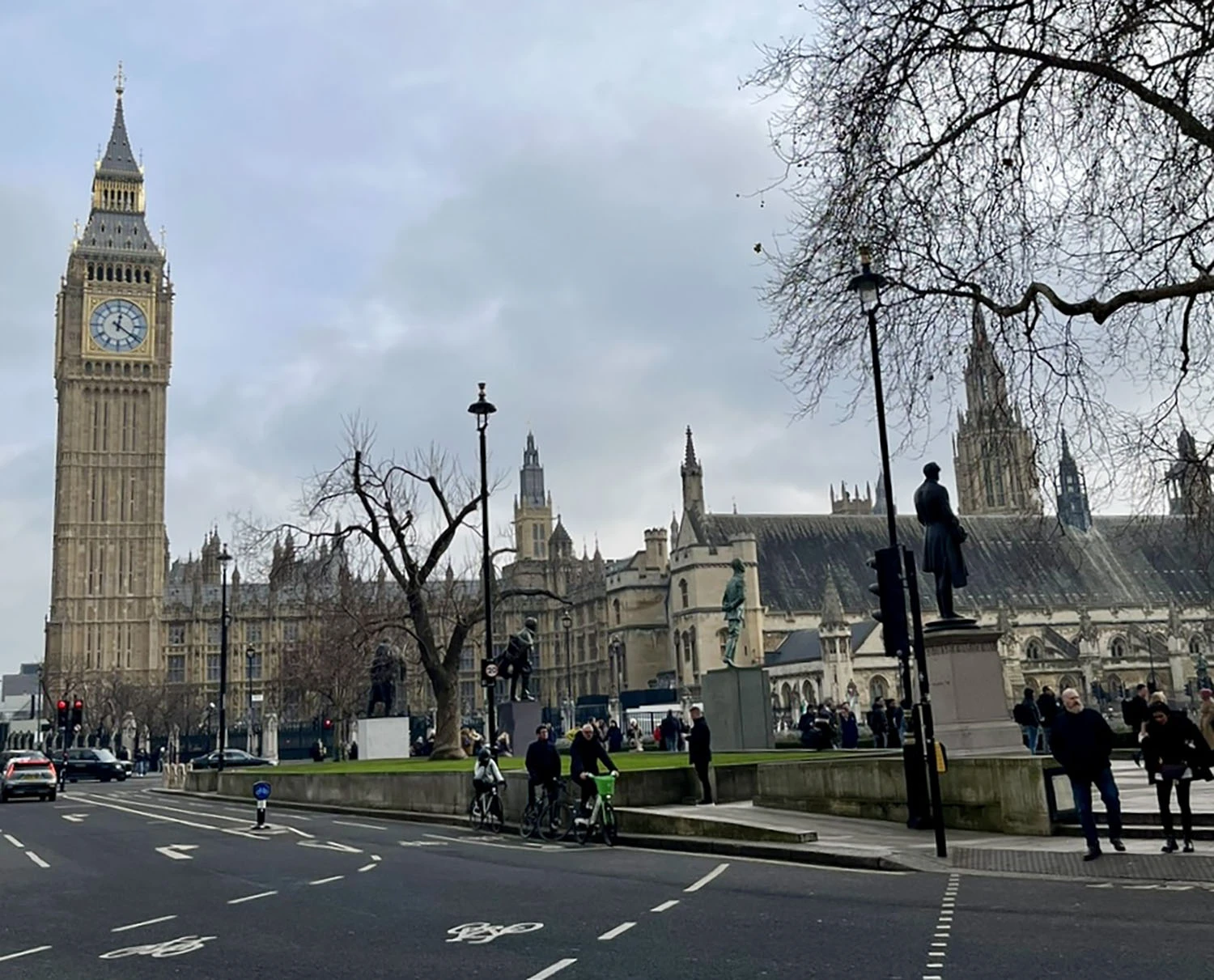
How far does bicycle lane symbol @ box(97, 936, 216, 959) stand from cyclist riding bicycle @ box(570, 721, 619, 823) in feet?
27.9

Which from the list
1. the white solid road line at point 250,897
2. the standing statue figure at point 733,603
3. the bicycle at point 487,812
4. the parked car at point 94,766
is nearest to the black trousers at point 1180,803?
the white solid road line at point 250,897

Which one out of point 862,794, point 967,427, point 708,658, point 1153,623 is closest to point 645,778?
point 862,794

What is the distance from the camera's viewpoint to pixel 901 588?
15.4 meters

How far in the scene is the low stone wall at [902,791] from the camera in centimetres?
1541

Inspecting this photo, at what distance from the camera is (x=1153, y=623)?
96125 mm

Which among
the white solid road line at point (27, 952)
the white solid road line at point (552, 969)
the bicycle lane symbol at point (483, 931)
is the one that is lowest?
the bicycle lane symbol at point (483, 931)

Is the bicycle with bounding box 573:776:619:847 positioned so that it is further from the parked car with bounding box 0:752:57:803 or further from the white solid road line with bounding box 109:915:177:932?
the parked car with bounding box 0:752:57:803

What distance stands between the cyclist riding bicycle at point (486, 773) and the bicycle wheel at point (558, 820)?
173 centimetres

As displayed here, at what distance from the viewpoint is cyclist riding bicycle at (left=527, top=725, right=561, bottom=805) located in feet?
60.6

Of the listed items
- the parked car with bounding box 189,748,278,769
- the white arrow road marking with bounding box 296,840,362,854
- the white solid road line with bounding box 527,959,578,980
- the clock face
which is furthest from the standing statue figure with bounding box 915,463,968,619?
the clock face

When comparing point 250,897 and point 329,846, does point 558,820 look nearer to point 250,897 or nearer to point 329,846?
point 329,846

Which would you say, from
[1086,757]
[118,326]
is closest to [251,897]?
[1086,757]

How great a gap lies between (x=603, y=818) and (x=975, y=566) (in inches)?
3351

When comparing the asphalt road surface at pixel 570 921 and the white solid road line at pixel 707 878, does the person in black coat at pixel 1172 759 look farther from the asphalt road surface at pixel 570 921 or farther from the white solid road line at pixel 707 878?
the white solid road line at pixel 707 878
